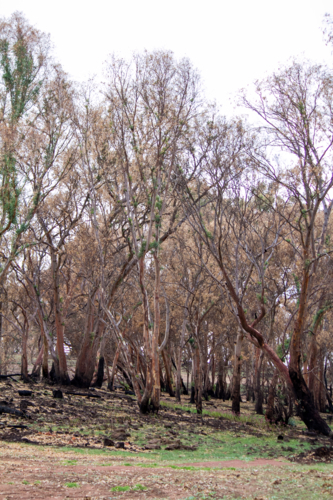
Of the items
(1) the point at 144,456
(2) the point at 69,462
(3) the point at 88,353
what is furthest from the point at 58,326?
(2) the point at 69,462

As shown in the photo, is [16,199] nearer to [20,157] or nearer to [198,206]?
[20,157]

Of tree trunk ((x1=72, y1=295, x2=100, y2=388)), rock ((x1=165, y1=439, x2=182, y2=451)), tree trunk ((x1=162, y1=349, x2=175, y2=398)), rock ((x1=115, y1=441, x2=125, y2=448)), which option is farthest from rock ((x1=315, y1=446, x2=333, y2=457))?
tree trunk ((x1=162, y1=349, x2=175, y2=398))

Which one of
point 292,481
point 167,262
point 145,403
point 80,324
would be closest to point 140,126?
point 167,262

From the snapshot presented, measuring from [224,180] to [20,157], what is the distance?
316 inches

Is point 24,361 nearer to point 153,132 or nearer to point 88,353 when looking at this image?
point 88,353

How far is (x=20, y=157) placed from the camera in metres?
17.3

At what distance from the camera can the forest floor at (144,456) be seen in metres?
5.32

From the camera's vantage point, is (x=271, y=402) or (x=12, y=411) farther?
(x=271, y=402)

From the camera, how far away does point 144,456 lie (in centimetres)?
901

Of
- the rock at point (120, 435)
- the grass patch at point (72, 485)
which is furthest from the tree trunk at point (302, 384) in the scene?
the grass patch at point (72, 485)

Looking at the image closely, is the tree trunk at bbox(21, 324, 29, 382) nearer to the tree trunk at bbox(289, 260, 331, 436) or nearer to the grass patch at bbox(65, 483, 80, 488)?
the tree trunk at bbox(289, 260, 331, 436)

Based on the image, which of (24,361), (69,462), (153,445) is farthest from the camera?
(24,361)

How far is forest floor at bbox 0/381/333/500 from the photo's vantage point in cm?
532

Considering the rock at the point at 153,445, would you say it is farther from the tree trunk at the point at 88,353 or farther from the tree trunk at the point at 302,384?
the tree trunk at the point at 88,353
